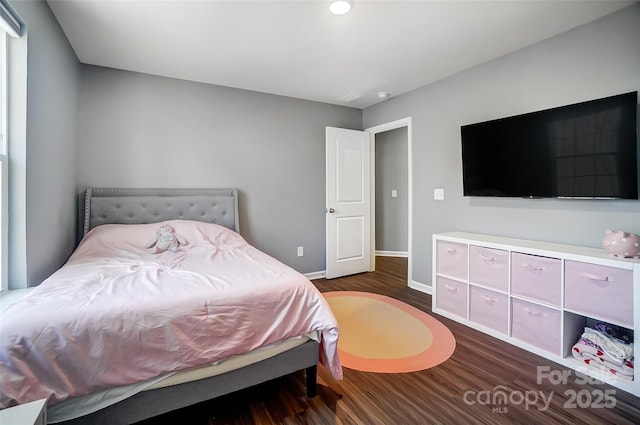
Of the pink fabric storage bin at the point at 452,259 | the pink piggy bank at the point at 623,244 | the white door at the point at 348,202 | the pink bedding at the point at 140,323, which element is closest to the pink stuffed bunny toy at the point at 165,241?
the pink bedding at the point at 140,323

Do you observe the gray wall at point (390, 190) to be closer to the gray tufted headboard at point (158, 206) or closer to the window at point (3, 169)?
the gray tufted headboard at point (158, 206)

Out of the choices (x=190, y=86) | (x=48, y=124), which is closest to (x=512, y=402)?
(x=48, y=124)

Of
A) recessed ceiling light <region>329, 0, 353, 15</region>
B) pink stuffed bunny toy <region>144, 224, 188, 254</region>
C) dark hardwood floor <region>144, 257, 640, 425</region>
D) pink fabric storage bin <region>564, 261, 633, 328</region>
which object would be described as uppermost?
recessed ceiling light <region>329, 0, 353, 15</region>

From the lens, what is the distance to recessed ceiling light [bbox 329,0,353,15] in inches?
76.5

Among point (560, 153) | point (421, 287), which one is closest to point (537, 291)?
point (560, 153)

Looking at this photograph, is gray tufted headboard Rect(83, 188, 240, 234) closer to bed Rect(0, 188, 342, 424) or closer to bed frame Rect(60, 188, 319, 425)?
bed frame Rect(60, 188, 319, 425)

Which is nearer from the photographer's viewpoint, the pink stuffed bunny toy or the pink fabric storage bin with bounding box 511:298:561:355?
the pink fabric storage bin with bounding box 511:298:561:355

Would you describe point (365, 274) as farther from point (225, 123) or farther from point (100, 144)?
point (100, 144)

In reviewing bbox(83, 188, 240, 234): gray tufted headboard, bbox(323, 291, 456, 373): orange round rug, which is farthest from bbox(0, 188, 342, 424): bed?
bbox(83, 188, 240, 234): gray tufted headboard

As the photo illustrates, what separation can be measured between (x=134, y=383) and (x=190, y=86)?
3003mm

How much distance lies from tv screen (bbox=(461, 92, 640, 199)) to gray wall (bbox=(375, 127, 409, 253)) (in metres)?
2.62

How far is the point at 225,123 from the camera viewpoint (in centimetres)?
350

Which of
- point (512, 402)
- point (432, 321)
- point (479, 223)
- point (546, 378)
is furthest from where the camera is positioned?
point (479, 223)

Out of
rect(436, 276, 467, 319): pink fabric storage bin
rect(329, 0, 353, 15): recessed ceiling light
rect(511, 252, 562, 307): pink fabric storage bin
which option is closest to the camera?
rect(329, 0, 353, 15): recessed ceiling light
